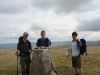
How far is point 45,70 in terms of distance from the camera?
19766mm

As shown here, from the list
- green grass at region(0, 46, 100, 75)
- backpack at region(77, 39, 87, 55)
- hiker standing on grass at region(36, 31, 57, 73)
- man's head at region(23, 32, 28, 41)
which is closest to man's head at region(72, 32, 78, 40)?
backpack at region(77, 39, 87, 55)

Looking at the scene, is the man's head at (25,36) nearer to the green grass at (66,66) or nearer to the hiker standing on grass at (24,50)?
the hiker standing on grass at (24,50)

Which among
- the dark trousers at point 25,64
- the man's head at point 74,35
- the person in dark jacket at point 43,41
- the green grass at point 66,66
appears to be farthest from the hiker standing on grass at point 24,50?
the green grass at point 66,66

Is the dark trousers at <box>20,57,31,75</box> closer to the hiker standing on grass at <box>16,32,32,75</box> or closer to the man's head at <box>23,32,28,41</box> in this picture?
the hiker standing on grass at <box>16,32,32,75</box>

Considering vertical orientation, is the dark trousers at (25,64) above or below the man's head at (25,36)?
below

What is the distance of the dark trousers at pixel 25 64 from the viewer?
19375 millimetres

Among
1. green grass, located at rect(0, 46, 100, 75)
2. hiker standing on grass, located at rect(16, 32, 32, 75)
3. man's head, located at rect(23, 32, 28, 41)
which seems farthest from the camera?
green grass, located at rect(0, 46, 100, 75)

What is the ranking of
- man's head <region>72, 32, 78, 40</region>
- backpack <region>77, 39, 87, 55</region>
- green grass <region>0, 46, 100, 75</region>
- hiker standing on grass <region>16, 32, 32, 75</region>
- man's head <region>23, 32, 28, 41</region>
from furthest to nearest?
1. green grass <region>0, 46, 100, 75</region>
2. backpack <region>77, 39, 87, 55</region>
3. man's head <region>72, 32, 78, 40</region>
4. hiker standing on grass <region>16, 32, 32, 75</region>
5. man's head <region>23, 32, 28, 41</region>

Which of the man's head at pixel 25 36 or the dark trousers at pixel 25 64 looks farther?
the dark trousers at pixel 25 64

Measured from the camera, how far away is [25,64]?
64.1 ft

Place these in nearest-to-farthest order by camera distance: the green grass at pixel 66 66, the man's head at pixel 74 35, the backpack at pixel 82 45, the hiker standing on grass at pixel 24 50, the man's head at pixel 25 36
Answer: the man's head at pixel 25 36 < the hiker standing on grass at pixel 24 50 < the man's head at pixel 74 35 < the backpack at pixel 82 45 < the green grass at pixel 66 66

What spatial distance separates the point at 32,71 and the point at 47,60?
1204 mm

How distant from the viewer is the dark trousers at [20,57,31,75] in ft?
63.6

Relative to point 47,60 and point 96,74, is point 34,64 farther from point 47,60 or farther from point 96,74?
point 96,74
